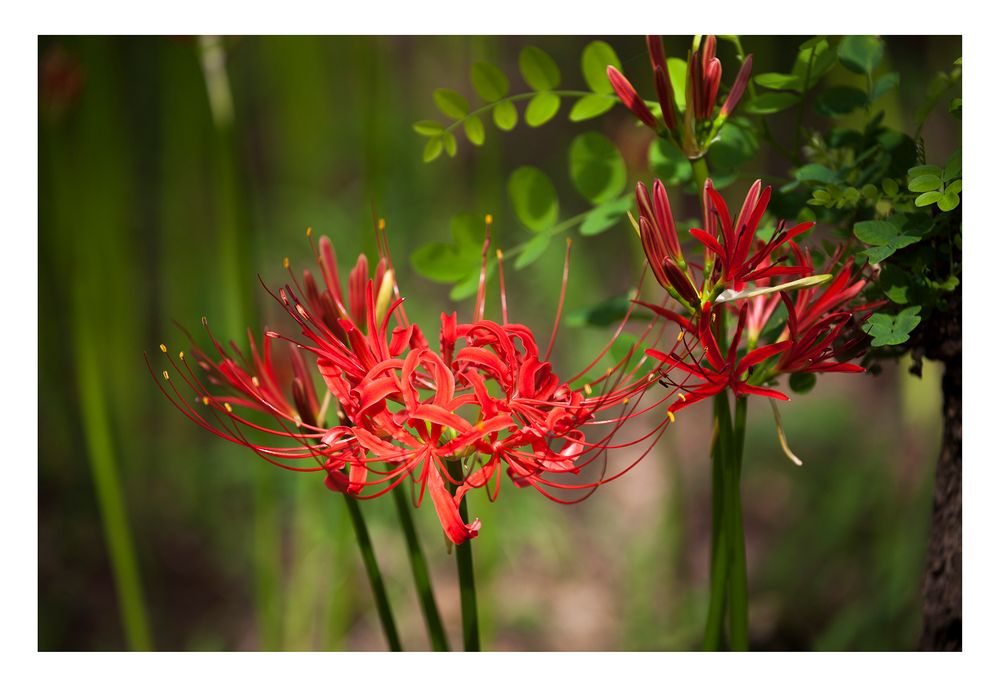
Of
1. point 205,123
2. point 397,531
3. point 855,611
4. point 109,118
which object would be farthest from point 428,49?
point 855,611

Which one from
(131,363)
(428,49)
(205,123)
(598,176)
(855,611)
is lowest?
(855,611)

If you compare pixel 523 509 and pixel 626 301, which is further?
pixel 523 509

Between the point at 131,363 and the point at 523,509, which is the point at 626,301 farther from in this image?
the point at 131,363

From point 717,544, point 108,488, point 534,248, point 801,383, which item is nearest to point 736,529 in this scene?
point 717,544

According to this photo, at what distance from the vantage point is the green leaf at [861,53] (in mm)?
520

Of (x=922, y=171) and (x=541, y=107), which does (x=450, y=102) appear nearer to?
(x=541, y=107)

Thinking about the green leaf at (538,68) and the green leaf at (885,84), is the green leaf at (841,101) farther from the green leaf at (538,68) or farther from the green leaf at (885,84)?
the green leaf at (538,68)

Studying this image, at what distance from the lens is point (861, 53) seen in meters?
0.52

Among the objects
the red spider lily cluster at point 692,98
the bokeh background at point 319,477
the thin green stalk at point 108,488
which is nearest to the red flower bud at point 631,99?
the red spider lily cluster at point 692,98

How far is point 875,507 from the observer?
110cm

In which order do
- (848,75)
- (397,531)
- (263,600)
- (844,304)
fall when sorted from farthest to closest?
1. (397,531)
2. (848,75)
3. (263,600)
4. (844,304)

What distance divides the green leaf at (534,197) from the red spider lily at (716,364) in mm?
208
